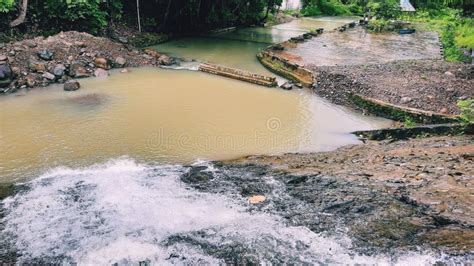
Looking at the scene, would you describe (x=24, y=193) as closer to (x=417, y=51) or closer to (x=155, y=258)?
(x=155, y=258)

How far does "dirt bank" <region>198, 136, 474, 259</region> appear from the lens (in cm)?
517

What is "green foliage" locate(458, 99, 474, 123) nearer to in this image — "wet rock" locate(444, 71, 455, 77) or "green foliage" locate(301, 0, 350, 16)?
"wet rock" locate(444, 71, 455, 77)

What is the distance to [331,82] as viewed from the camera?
13.5 meters

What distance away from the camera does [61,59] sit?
47.2ft

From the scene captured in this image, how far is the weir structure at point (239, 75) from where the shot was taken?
14.1m

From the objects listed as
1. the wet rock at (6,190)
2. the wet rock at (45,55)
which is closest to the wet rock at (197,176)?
the wet rock at (6,190)

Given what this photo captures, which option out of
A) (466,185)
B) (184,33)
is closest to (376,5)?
(184,33)

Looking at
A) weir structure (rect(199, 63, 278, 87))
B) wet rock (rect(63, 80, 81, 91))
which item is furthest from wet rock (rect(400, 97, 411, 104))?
wet rock (rect(63, 80, 81, 91))

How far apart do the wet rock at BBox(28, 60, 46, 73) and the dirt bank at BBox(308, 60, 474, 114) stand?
31.3 feet

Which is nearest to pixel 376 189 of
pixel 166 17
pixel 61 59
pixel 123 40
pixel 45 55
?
pixel 61 59

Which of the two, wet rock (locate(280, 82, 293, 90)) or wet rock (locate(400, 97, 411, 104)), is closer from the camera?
wet rock (locate(400, 97, 411, 104))

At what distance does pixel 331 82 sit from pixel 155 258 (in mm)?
10023

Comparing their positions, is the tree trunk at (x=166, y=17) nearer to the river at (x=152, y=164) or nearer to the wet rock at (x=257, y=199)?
the river at (x=152, y=164)

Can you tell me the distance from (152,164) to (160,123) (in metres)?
2.40
